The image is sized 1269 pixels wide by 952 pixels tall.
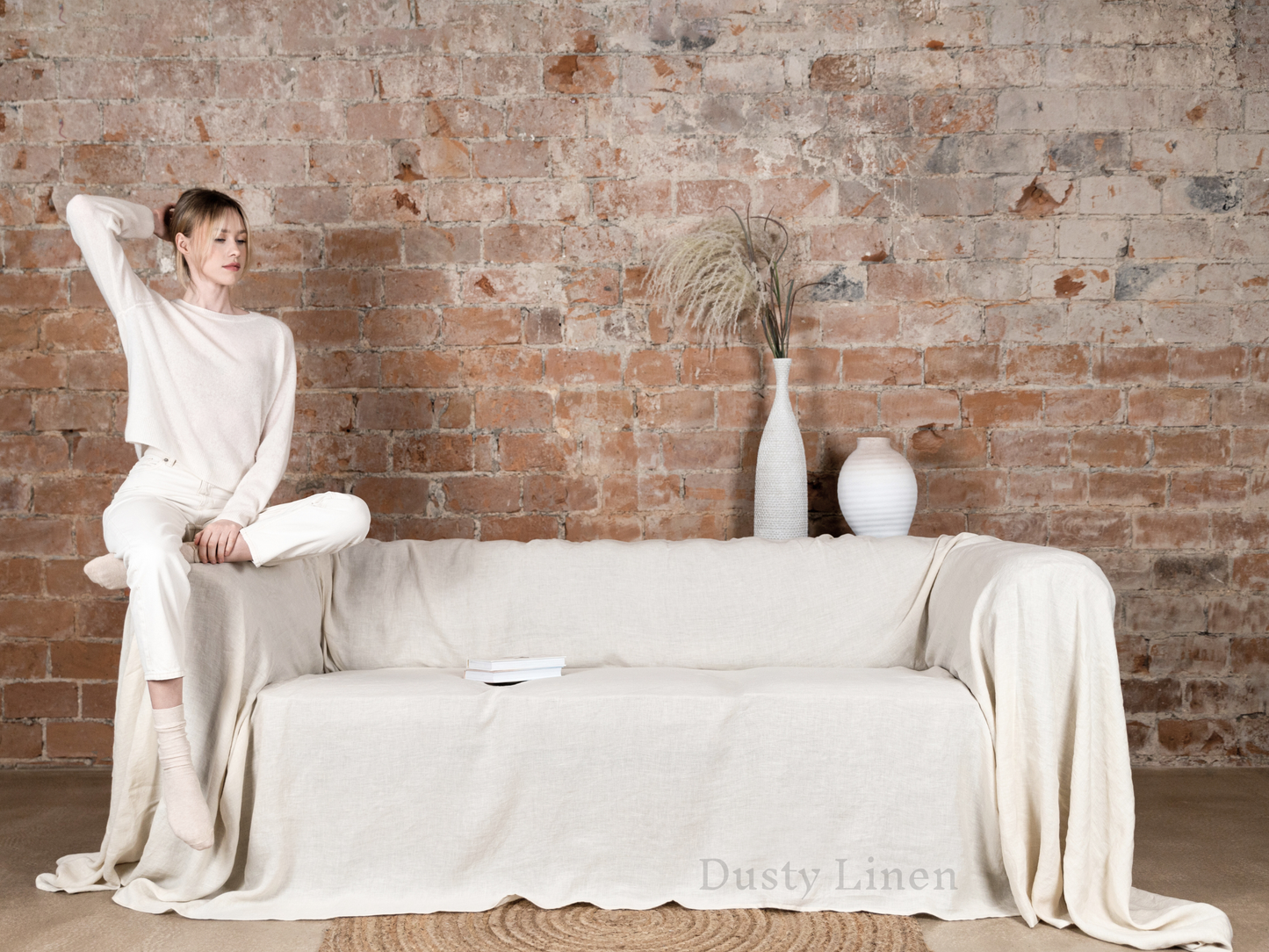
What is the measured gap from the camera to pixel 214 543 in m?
2.18

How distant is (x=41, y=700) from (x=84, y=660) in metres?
0.20

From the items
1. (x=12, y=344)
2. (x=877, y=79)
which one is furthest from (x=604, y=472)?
(x=12, y=344)

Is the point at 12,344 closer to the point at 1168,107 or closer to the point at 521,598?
the point at 521,598

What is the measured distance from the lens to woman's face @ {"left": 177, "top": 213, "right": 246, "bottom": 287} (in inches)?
98.7

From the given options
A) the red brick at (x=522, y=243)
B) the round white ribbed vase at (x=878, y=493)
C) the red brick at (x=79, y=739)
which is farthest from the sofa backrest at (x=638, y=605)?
the red brick at (x=79, y=739)

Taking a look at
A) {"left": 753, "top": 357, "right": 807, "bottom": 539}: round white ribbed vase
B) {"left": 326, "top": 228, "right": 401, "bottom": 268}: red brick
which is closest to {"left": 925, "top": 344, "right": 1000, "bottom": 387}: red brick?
{"left": 753, "top": 357, "right": 807, "bottom": 539}: round white ribbed vase

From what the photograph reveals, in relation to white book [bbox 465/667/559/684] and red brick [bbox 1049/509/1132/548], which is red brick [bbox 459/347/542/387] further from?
red brick [bbox 1049/509/1132/548]

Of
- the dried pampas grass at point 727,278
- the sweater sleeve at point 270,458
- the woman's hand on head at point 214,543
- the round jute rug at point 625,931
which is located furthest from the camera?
the dried pampas grass at point 727,278

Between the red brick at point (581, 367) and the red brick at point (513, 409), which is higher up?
the red brick at point (581, 367)

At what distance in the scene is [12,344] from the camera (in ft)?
10.7

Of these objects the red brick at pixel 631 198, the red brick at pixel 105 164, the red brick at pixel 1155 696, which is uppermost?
the red brick at pixel 105 164

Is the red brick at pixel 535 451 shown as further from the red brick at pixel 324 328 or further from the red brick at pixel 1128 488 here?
the red brick at pixel 1128 488

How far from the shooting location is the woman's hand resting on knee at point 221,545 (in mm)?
2176

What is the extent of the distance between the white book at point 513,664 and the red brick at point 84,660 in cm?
166
